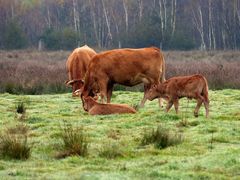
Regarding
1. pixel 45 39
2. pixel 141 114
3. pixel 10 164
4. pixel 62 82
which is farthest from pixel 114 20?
pixel 10 164

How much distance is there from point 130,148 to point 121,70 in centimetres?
601

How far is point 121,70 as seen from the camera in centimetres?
1574

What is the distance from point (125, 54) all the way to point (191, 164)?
7.59 meters

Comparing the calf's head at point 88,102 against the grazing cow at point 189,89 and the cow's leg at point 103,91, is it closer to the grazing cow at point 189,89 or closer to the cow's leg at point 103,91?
the cow's leg at point 103,91

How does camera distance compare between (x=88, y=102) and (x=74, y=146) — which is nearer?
(x=74, y=146)

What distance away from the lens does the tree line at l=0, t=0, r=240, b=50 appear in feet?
192

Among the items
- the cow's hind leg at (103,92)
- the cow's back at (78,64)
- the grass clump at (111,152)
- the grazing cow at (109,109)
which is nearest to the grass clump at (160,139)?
the grass clump at (111,152)

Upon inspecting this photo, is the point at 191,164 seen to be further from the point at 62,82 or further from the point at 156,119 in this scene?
the point at 62,82

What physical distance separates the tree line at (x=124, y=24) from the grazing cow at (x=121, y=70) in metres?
41.6

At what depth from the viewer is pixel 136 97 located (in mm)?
19203

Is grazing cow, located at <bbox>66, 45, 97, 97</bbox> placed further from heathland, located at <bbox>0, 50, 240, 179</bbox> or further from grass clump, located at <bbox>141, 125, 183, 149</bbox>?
grass clump, located at <bbox>141, 125, 183, 149</bbox>

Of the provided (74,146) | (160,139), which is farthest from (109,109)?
(74,146)

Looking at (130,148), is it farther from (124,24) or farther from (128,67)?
(124,24)

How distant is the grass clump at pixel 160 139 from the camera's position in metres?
10.0
